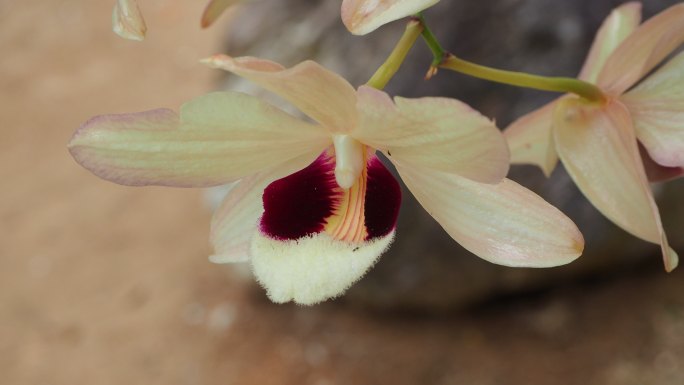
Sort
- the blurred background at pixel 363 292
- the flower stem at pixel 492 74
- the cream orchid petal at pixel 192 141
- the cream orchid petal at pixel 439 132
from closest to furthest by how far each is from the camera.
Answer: the cream orchid petal at pixel 439 132, the cream orchid petal at pixel 192 141, the flower stem at pixel 492 74, the blurred background at pixel 363 292

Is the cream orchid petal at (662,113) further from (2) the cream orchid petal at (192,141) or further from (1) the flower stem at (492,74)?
(2) the cream orchid petal at (192,141)

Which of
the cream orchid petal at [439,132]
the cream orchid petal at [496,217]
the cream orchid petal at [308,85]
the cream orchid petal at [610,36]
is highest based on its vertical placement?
the cream orchid petal at [308,85]

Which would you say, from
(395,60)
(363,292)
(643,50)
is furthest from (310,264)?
(363,292)

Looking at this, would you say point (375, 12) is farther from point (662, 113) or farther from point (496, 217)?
point (662, 113)

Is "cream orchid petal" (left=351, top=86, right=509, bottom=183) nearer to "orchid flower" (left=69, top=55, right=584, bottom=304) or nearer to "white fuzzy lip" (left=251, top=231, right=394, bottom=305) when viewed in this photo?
"orchid flower" (left=69, top=55, right=584, bottom=304)

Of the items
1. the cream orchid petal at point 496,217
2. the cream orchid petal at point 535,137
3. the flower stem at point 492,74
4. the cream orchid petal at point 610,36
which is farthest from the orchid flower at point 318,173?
the cream orchid petal at point 610,36

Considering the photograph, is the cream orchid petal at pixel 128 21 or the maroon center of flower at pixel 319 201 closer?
the cream orchid petal at pixel 128 21

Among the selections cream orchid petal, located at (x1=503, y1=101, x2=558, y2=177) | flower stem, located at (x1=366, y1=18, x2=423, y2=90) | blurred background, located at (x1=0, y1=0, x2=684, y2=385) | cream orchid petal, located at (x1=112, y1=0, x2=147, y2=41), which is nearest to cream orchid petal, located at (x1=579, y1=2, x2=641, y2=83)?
cream orchid petal, located at (x1=503, y1=101, x2=558, y2=177)
